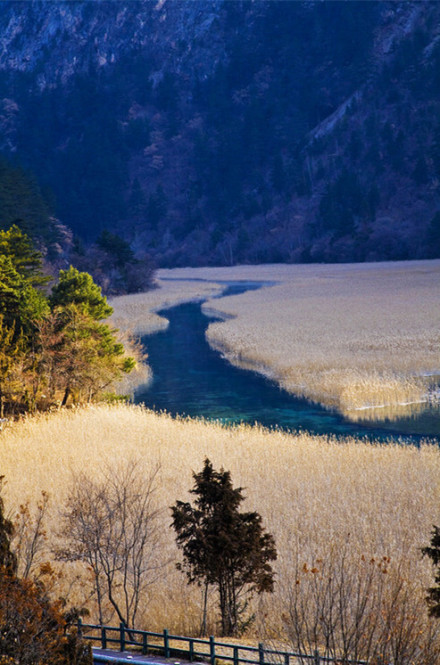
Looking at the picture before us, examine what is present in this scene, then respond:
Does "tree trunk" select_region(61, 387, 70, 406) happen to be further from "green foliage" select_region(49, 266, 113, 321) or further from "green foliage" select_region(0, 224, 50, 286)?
"green foliage" select_region(0, 224, 50, 286)

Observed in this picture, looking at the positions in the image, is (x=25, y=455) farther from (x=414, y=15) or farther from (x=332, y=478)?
(x=414, y=15)

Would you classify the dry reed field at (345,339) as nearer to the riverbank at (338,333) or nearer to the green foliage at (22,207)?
the riverbank at (338,333)

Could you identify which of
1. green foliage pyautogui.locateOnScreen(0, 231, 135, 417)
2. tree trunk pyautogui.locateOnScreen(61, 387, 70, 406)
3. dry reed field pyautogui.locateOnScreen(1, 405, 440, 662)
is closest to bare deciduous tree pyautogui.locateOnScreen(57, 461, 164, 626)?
dry reed field pyautogui.locateOnScreen(1, 405, 440, 662)

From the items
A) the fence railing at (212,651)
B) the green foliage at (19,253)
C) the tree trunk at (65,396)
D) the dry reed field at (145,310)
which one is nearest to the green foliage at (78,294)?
the green foliage at (19,253)

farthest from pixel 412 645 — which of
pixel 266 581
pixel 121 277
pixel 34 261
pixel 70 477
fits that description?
pixel 121 277

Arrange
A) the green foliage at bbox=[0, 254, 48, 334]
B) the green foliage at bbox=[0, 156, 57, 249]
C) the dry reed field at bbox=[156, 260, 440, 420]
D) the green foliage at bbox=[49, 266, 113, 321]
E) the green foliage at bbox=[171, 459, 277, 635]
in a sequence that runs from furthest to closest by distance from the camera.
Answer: the green foliage at bbox=[0, 156, 57, 249] → the green foliage at bbox=[49, 266, 113, 321] → the dry reed field at bbox=[156, 260, 440, 420] → the green foliage at bbox=[0, 254, 48, 334] → the green foliage at bbox=[171, 459, 277, 635]

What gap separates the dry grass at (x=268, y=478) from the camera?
1499cm

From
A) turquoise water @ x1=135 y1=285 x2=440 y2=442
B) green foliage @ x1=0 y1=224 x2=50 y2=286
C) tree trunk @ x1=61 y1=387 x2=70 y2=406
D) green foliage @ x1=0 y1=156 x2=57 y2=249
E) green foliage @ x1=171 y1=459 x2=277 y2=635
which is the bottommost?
turquoise water @ x1=135 y1=285 x2=440 y2=442

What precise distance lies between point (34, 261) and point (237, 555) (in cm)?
3421

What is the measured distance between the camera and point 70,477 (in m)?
21.2

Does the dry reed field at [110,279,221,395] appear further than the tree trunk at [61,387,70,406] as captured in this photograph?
Yes

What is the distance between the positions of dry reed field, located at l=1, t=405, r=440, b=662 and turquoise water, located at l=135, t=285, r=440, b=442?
110 inches

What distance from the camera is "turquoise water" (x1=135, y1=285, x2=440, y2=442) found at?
2877cm

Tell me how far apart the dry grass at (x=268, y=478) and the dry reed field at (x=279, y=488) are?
42 millimetres
